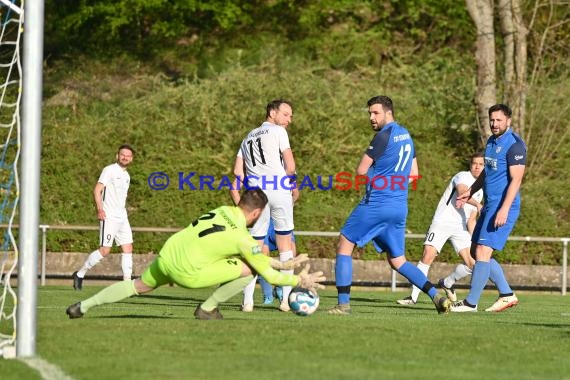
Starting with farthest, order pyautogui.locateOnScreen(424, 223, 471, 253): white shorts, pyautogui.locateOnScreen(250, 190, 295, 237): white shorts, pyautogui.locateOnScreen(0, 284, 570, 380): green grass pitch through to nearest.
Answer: pyautogui.locateOnScreen(424, 223, 471, 253): white shorts → pyautogui.locateOnScreen(250, 190, 295, 237): white shorts → pyautogui.locateOnScreen(0, 284, 570, 380): green grass pitch

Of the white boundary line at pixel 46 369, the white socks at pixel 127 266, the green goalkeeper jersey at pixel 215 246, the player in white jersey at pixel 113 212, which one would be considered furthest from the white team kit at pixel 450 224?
the white boundary line at pixel 46 369

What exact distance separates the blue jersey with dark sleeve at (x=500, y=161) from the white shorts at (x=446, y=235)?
3.01 m

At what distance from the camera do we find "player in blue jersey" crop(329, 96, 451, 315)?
12.3m

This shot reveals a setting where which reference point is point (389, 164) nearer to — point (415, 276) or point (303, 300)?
point (415, 276)

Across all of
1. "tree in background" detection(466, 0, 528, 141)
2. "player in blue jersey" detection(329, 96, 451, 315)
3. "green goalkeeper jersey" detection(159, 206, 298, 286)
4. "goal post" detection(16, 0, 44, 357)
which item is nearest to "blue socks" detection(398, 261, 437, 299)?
"player in blue jersey" detection(329, 96, 451, 315)

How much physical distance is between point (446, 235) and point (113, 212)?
533 cm

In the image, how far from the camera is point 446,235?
53.8 ft

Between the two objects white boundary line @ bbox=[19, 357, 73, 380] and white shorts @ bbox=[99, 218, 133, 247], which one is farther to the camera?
white shorts @ bbox=[99, 218, 133, 247]

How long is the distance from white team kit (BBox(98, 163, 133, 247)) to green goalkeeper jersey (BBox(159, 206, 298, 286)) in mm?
8078

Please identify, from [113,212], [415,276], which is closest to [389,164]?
[415,276]

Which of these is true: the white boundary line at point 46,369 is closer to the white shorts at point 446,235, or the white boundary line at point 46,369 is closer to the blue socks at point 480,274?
the blue socks at point 480,274

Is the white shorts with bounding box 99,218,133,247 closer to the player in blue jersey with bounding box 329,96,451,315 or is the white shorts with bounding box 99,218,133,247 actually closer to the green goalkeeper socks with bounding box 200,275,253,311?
the player in blue jersey with bounding box 329,96,451,315

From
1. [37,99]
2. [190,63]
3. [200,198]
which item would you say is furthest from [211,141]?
[37,99]

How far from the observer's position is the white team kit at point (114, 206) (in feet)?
61.5
